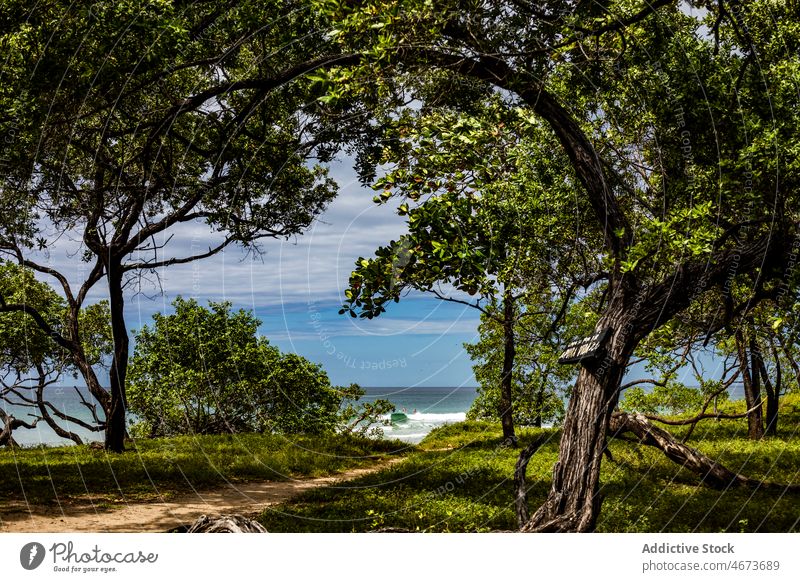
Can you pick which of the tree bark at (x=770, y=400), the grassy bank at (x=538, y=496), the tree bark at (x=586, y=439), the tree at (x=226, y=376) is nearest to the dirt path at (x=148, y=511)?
the grassy bank at (x=538, y=496)

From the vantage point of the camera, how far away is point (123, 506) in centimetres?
1234

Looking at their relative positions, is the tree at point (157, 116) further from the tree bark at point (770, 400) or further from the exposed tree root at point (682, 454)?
the tree bark at point (770, 400)

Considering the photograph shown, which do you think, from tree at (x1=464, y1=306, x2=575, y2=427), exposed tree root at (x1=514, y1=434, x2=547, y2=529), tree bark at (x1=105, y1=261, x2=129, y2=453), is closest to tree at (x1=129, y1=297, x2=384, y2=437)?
tree bark at (x1=105, y1=261, x2=129, y2=453)

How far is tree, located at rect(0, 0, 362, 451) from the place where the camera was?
9.91m

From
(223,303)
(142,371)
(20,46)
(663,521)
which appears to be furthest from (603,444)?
(142,371)

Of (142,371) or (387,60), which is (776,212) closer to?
(387,60)

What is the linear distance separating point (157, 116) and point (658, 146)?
9346mm

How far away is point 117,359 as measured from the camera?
17.4m

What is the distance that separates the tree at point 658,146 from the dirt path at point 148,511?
6.45 metres

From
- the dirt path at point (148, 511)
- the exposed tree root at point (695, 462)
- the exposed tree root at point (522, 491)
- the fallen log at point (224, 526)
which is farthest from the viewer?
the exposed tree root at point (695, 462)

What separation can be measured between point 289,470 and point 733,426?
15478mm

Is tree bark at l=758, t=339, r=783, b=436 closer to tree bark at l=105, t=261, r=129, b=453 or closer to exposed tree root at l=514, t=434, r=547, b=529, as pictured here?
exposed tree root at l=514, t=434, r=547, b=529

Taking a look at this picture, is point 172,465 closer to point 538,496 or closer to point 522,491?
point 538,496

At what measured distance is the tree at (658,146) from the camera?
7.64 metres
